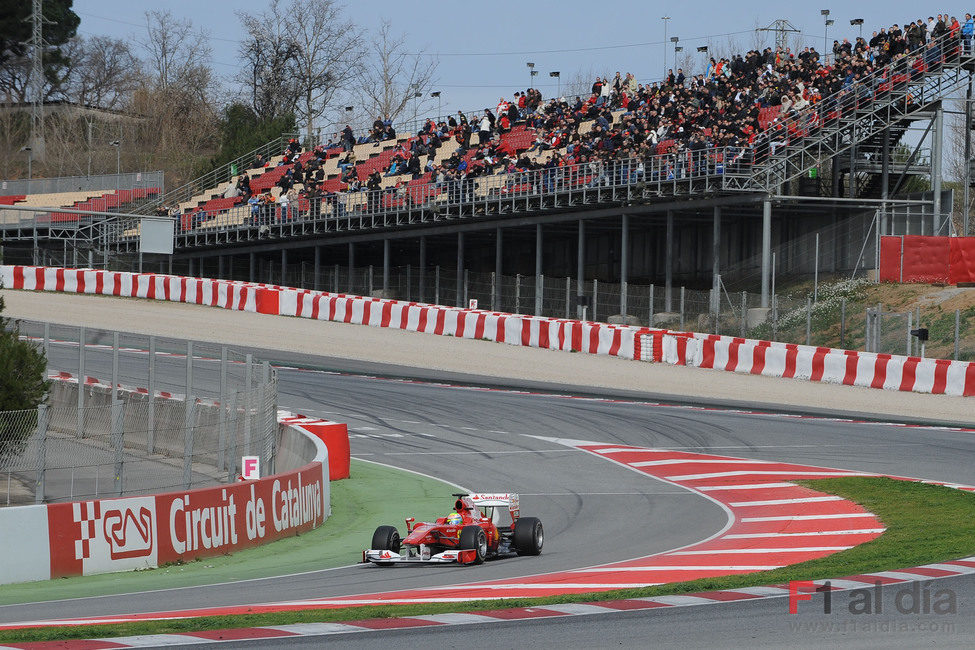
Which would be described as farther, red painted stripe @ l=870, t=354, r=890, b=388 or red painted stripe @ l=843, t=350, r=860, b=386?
red painted stripe @ l=843, t=350, r=860, b=386

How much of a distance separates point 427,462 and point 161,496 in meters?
8.12

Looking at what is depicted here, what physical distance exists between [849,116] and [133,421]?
26.3 metres

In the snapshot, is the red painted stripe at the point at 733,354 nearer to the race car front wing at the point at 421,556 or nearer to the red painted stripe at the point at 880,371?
the red painted stripe at the point at 880,371

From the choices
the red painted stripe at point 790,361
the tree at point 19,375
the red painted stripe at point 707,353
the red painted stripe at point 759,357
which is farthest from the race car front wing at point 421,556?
the red painted stripe at point 707,353

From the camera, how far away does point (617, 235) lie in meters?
49.3

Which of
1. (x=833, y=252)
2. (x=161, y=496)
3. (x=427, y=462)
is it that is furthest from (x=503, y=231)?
(x=161, y=496)

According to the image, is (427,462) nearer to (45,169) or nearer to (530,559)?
(530,559)

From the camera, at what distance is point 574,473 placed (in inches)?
812

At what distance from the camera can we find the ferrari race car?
13406 millimetres

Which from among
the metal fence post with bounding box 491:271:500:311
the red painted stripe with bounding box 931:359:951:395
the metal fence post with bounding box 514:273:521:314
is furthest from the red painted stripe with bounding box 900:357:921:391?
the metal fence post with bounding box 491:271:500:311

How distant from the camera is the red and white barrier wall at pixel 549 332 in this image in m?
29.5

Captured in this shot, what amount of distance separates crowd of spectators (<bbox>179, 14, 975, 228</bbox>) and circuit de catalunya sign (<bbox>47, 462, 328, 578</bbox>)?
25039mm

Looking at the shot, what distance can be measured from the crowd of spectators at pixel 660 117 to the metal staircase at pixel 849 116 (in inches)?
2.6

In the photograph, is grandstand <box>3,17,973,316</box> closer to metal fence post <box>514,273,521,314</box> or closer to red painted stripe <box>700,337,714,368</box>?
metal fence post <box>514,273,521,314</box>
